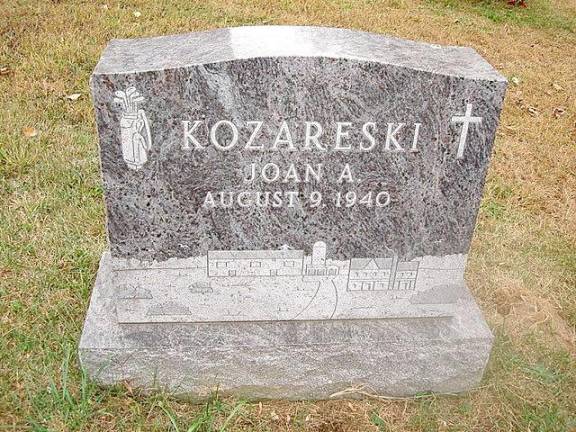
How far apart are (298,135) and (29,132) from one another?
273 cm

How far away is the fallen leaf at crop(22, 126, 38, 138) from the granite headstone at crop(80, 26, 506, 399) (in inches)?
75.6

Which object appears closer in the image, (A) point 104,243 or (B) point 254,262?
(B) point 254,262

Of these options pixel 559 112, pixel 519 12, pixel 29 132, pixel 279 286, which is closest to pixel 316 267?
pixel 279 286

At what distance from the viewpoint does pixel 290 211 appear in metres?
2.45

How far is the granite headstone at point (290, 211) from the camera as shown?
222 centimetres

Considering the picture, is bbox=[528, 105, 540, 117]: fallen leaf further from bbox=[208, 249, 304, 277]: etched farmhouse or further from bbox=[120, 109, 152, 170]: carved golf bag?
bbox=[120, 109, 152, 170]: carved golf bag

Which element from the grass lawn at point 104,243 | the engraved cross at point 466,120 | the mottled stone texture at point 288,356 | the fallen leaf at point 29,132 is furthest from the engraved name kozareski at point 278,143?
the fallen leaf at point 29,132

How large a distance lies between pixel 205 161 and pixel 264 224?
343 mm

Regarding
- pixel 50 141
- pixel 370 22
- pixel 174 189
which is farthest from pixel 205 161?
pixel 370 22

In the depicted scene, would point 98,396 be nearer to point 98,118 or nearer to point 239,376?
point 239,376

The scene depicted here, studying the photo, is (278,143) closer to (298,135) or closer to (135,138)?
(298,135)

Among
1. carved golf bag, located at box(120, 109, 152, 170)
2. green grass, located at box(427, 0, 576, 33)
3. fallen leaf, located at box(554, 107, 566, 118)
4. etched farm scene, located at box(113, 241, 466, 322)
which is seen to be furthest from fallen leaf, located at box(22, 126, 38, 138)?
green grass, located at box(427, 0, 576, 33)

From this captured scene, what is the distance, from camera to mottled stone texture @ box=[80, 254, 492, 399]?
257 cm

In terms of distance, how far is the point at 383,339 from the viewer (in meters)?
2.64
